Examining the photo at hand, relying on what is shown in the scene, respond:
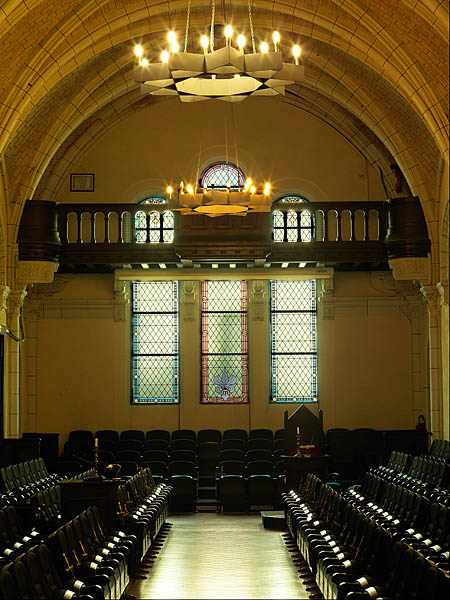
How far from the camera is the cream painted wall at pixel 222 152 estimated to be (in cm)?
2338

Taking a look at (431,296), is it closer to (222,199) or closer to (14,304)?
(222,199)

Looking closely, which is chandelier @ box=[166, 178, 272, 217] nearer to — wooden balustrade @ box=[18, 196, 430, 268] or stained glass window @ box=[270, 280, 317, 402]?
wooden balustrade @ box=[18, 196, 430, 268]

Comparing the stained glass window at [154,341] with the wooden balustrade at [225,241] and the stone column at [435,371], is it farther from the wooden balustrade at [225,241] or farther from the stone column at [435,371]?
the stone column at [435,371]

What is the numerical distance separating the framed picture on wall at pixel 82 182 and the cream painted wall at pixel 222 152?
4.3 inches

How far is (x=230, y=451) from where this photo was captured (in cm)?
2056

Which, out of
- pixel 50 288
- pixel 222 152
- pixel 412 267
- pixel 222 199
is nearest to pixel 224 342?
pixel 50 288

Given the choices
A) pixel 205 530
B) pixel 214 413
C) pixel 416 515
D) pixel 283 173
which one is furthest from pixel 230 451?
pixel 416 515

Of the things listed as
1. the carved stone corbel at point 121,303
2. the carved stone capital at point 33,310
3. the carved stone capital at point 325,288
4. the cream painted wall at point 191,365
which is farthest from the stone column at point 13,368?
the carved stone capital at point 325,288

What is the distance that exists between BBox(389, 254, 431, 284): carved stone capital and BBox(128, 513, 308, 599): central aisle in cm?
600

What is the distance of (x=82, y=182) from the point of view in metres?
23.3

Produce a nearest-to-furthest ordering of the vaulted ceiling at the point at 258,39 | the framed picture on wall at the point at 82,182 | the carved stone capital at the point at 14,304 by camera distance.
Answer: the vaulted ceiling at the point at 258,39, the carved stone capital at the point at 14,304, the framed picture on wall at the point at 82,182

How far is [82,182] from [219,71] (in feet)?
43.6

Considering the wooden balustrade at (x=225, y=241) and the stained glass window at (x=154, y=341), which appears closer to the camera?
the wooden balustrade at (x=225, y=241)

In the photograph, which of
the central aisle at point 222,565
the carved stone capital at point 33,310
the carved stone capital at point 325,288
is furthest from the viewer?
the carved stone capital at point 325,288
